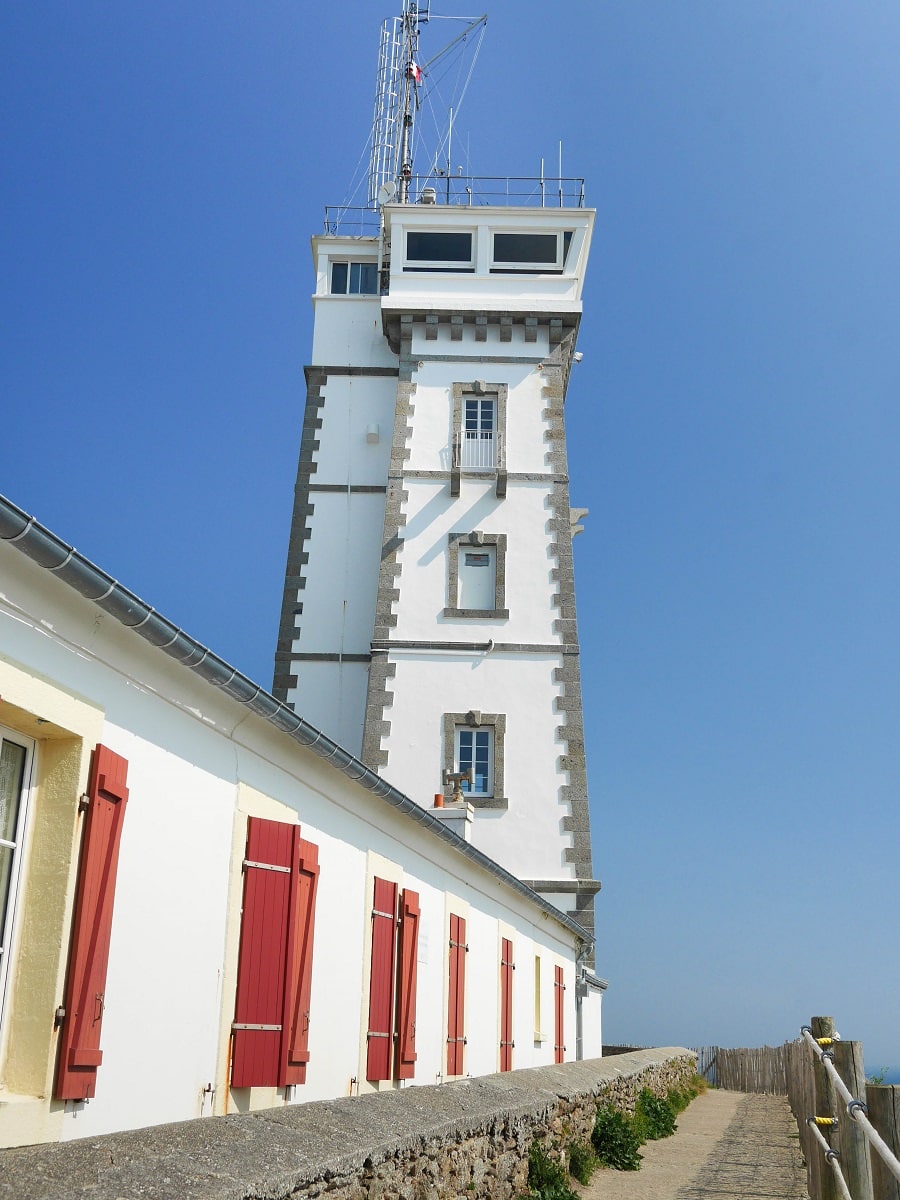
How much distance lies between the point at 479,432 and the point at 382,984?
1488cm

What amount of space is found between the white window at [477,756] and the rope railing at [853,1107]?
12171 millimetres

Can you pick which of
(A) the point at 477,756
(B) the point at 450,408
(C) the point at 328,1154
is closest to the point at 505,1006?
(A) the point at 477,756

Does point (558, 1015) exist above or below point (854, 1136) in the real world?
above

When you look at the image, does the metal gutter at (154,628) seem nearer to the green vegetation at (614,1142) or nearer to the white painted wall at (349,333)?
the green vegetation at (614,1142)

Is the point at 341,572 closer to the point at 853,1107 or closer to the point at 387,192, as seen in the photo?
the point at 387,192

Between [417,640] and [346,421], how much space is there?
5.19 m

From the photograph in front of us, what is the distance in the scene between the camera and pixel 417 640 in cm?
2112

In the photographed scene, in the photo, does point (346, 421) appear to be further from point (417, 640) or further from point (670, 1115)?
point (670, 1115)

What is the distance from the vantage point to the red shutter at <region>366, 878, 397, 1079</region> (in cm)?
897

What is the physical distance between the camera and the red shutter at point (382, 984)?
897 cm

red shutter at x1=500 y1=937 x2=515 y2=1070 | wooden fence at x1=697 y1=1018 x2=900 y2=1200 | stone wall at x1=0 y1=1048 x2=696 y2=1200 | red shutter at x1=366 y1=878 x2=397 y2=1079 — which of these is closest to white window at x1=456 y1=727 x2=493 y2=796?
red shutter at x1=500 y1=937 x2=515 y2=1070

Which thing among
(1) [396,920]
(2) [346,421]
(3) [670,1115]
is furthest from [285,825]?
(2) [346,421]

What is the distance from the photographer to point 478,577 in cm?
2177

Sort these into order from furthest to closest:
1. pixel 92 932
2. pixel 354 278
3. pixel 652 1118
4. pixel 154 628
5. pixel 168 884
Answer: pixel 354 278 < pixel 652 1118 < pixel 168 884 < pixel 154 628 < pixel 92 932
